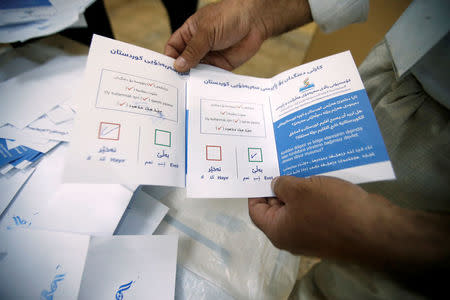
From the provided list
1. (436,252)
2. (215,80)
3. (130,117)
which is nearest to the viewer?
(436,252)

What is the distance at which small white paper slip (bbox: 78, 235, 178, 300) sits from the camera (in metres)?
0.37

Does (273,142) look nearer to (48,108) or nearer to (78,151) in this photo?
(78,151)

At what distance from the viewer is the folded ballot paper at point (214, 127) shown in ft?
1.28

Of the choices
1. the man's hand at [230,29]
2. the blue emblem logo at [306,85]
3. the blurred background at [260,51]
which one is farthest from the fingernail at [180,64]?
the blurred background at [260,51]

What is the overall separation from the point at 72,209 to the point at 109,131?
6.5 inches

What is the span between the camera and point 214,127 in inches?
18.5

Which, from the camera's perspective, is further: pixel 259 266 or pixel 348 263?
pixel 259 266

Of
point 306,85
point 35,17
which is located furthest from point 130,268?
point 35,17

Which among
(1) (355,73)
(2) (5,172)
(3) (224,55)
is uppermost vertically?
(3) (224,55)

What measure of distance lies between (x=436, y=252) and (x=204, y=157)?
0.36m

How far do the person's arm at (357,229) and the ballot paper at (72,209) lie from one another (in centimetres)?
29

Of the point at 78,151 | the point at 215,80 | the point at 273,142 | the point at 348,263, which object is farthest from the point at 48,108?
the point at 348,263

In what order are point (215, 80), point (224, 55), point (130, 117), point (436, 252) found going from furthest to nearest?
point (224, 55)
point (215, 80)
point (130, 117)
point (436, 252)

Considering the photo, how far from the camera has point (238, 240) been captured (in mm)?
491
